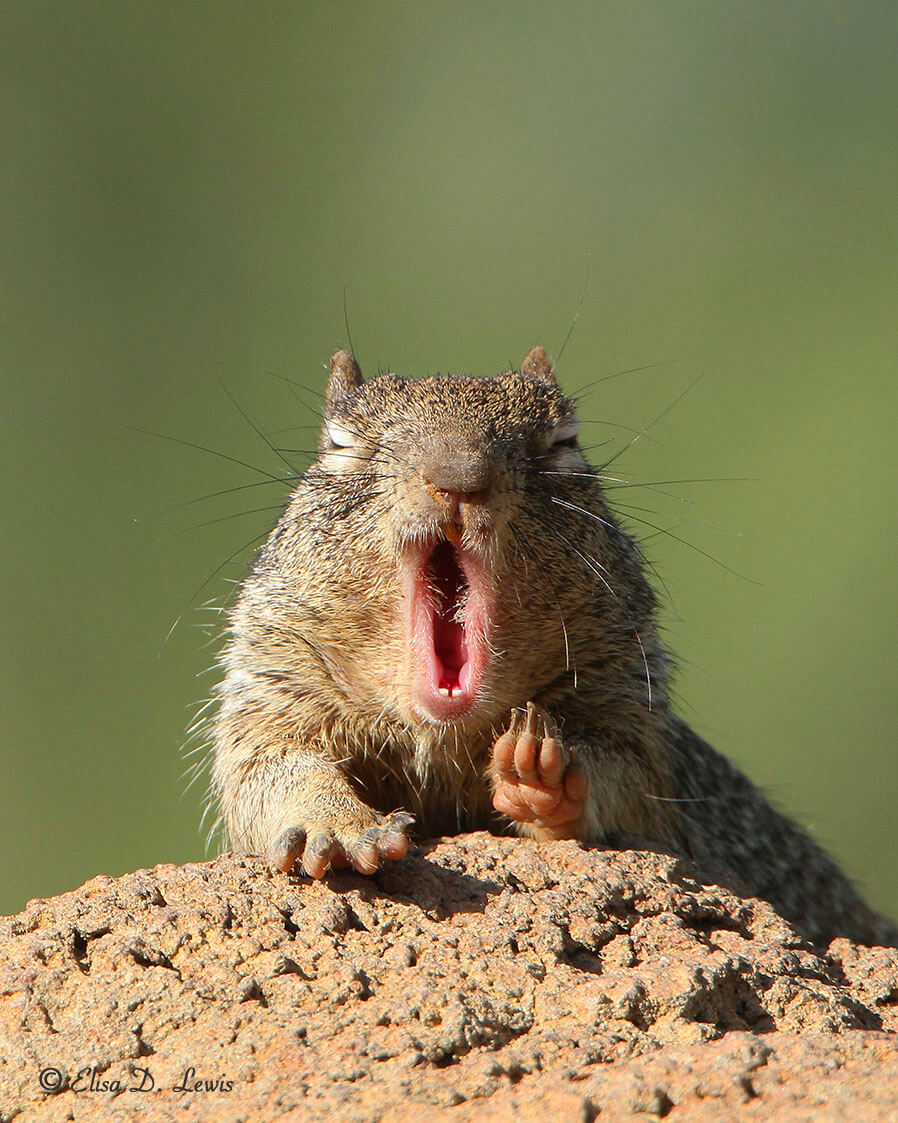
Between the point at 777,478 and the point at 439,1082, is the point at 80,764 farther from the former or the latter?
the point at 439,1082

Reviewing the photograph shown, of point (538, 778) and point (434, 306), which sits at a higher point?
point (434, 306)

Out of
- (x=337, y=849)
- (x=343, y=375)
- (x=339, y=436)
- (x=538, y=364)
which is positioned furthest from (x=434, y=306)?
(x=337, y=849)

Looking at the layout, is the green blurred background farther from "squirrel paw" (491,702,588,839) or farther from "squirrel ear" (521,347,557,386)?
"squirrel paw" (491,702,588,839)

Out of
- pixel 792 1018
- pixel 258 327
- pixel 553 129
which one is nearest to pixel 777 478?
pixel 258 327

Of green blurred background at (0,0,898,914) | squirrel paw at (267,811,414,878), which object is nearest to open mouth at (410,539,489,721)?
squirrel paw at (267,811,414,878)

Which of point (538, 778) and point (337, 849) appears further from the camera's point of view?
Answer: point (538, 778)

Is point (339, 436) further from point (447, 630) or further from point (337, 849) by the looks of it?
point (337, 849)
